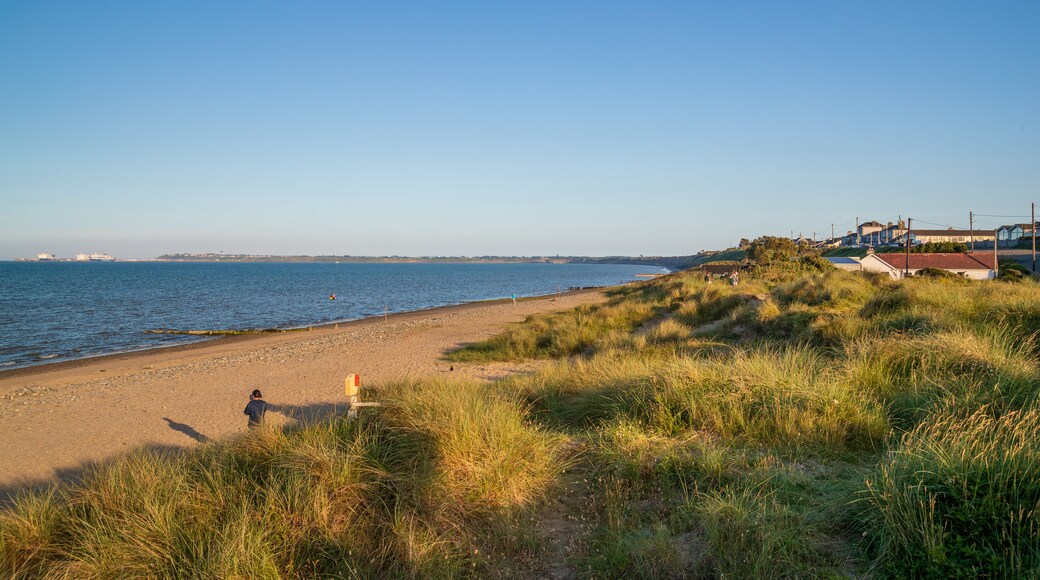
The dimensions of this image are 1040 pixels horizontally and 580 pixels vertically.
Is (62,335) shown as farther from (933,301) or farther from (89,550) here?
(933,301)

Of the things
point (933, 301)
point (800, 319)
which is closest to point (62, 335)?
point (800, 319)

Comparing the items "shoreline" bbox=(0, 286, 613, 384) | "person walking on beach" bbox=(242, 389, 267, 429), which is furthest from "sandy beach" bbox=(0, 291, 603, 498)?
"person walking on beach" bbox=(242, 389, 267, 429)

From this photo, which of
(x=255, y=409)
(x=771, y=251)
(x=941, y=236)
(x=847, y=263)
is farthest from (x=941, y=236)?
(x=255, y=409)

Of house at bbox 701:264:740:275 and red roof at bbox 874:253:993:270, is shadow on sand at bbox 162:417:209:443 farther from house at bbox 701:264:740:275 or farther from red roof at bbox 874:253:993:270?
red roof at bbox 874:253:993:270

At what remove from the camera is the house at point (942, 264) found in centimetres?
4066

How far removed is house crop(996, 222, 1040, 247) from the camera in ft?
273

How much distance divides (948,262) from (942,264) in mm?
454

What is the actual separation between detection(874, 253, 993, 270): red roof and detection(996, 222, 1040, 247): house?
1995 inches

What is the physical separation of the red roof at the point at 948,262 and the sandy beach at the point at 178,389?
35.3 m

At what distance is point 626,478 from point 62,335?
3576cm

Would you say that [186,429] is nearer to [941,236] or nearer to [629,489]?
[629,489]

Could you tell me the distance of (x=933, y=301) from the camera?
40.3 ft

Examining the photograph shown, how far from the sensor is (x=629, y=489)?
5.12 meters

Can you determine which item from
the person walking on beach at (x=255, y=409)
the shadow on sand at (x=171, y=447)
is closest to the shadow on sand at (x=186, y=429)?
the shadow on sand at (x=171, y=447)
